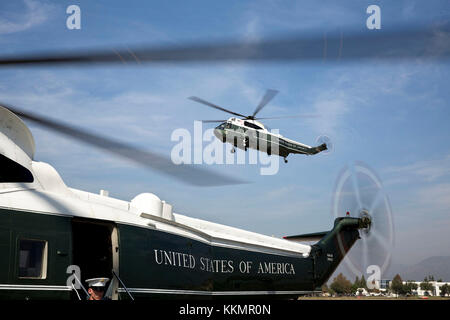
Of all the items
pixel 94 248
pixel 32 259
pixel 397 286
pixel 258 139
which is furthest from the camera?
pixel 397 286

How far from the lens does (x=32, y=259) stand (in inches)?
323

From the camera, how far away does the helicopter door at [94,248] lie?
9766mm

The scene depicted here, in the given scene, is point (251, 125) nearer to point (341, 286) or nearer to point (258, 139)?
point (258, 139)

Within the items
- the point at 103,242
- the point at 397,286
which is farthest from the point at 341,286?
the point at 103,242

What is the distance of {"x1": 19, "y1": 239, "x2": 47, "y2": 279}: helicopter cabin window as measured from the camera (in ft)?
26.3

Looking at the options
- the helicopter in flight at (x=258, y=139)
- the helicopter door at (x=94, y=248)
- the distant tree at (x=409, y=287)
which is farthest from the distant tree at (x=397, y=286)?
the helicopter door at (x=94, y=248)

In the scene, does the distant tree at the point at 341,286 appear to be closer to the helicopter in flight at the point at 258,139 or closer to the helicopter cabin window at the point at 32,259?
A: the helicopter in flight at the point at 258,139

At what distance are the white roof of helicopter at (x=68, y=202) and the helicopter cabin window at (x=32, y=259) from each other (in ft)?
1.87

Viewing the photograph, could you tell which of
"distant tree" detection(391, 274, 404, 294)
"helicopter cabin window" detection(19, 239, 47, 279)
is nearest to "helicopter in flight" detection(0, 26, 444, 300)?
"helicopter cabin window" detection(19, 239, 47, 279)

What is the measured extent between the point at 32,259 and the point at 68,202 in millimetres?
1329
